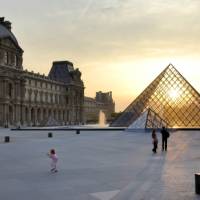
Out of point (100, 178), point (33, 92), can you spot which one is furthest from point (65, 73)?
point (100, 178)

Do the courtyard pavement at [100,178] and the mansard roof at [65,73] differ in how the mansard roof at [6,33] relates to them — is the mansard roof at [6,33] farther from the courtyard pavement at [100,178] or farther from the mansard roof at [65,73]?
the courtyard pavement at [100,178]

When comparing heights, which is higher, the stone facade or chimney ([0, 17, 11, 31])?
chimney ([0, 17, 11, 31])

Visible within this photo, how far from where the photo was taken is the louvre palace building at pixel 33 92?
66.8 meters

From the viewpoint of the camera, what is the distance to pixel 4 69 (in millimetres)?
66062

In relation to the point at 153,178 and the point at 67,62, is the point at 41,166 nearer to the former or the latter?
the point at 153,178

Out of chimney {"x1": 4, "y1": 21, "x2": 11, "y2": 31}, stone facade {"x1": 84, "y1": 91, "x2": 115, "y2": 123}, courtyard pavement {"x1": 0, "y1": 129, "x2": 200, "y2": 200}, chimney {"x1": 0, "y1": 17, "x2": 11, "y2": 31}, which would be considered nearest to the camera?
courtyard pavement {"x1": 0, "y1": 129, "x2": 200, "y2": 200}

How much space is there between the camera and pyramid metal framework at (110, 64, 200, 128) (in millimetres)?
42094

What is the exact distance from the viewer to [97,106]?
14275 cm

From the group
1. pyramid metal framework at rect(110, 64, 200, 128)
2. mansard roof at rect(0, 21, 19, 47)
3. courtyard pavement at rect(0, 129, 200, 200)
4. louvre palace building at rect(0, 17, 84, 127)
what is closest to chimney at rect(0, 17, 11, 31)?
louvre palace building at rect(0, 17, 84, 127)

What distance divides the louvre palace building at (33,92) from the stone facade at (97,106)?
15.2m

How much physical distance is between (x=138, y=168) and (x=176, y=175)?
164 centimetres

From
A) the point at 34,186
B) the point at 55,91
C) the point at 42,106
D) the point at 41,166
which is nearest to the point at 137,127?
the point at 41,166

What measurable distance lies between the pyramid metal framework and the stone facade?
6817cm

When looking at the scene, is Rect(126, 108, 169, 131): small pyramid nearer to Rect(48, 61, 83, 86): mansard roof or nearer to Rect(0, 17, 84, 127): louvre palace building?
Rect(0, 17, 84, 127): louvre palace building
